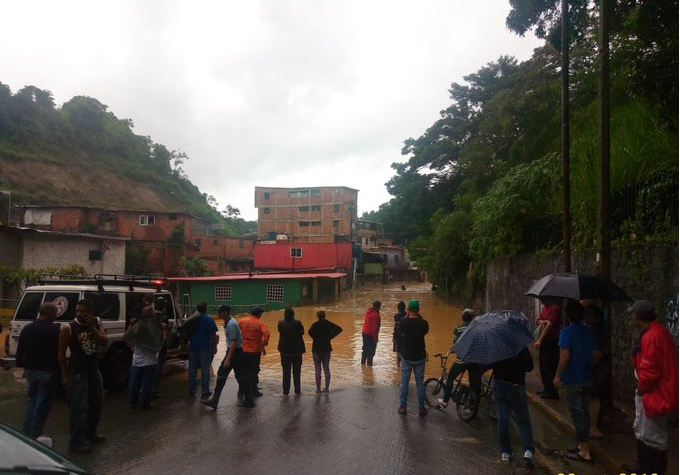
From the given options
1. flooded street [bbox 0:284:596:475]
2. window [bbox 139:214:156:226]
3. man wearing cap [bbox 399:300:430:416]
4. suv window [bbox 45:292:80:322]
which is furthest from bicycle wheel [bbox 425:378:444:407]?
window [bbox 139:214:156:226]

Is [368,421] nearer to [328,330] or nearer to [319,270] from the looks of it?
[328,330]

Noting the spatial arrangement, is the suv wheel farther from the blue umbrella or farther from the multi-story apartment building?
the multi-story apartment building

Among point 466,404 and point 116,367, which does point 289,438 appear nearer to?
point 466,404

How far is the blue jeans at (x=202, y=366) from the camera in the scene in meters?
8.53

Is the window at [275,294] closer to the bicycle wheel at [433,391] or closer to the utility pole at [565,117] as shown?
the bicycle wheel at [433,391]

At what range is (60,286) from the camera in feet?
30.2

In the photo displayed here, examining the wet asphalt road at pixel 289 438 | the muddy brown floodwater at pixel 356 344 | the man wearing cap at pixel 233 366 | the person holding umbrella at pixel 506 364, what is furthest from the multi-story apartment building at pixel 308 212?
the person holding umbrella at pixel 506 364

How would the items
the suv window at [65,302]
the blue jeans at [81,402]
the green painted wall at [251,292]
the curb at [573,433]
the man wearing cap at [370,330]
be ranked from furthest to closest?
the green painted wall at [251,292] → the man wearing cap at [370,330] → the suv window at [65,302] → the blue jeans at [81,402] → the curb at [573,433]

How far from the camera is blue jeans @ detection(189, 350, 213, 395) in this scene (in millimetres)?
8531

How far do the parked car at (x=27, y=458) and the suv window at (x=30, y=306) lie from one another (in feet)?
22.0

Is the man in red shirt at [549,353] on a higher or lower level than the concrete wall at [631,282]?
lower

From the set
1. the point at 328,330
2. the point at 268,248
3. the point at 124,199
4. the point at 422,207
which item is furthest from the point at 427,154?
the point at 124,199

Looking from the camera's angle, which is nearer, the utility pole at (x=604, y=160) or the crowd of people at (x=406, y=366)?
the crowd of people at (x=406, y=366)

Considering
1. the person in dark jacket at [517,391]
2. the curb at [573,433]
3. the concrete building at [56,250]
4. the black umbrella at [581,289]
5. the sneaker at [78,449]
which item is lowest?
the curb at [573,433]
